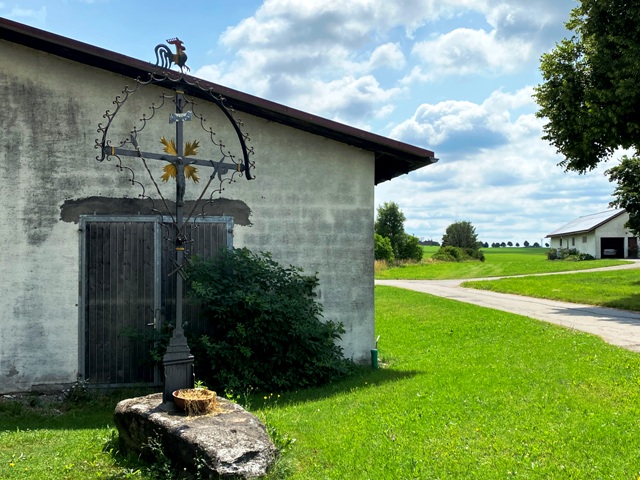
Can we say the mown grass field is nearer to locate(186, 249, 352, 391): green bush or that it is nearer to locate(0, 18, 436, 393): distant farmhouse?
locate(186, 249, 352, 391): green bush

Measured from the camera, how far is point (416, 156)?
9.40 m

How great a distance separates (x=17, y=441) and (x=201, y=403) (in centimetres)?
238

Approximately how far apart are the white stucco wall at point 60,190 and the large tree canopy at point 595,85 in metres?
12.2

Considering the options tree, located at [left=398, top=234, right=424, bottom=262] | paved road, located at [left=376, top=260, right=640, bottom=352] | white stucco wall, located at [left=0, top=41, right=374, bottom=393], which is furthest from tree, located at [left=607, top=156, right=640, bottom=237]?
tree, located at [left=398, top=234, right=424, bottom=262]

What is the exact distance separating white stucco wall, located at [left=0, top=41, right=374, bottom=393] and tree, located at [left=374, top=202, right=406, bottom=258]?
45.5m

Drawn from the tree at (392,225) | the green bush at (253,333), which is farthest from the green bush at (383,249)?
the green bush at (253,333)

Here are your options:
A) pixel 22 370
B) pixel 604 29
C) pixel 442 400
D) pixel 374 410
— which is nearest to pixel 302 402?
pixel 374 410

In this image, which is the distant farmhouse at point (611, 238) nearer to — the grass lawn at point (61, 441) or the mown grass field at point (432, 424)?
the mown grass field at point (432, 424)

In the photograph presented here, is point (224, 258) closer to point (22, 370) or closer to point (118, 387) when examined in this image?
point (118, 387)

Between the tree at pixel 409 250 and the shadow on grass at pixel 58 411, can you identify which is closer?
the shadow on grass at pixel 58 411

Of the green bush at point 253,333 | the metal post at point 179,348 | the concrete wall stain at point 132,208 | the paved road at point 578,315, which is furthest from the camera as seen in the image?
the paved road at point 578,315

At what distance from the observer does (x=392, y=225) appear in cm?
5450

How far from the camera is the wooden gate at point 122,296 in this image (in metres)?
8.27

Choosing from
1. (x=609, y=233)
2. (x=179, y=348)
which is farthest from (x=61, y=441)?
(x=609, y=233)
